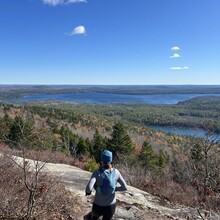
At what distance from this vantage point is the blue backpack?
475 cm

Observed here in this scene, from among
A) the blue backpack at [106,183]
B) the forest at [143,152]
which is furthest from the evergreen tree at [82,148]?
the blue backpack at [106,183]

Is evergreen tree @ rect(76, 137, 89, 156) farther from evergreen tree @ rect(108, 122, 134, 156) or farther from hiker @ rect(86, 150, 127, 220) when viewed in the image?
hiker @ rect(86, 150, 127, 220)

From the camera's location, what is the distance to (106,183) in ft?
15.7

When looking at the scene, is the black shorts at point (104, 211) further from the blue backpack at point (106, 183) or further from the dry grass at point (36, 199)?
the dry grass at point (36, 199)

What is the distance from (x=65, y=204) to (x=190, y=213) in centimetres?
354

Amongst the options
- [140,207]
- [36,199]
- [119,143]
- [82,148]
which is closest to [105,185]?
[36,199]

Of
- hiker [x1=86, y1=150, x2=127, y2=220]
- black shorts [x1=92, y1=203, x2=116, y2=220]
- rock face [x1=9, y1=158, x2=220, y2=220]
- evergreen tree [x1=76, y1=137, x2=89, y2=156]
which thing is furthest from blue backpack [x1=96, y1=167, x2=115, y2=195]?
evergreen tree [x1=76, y1=137, x2=89, y2=156]

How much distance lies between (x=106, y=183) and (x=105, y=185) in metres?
0.04

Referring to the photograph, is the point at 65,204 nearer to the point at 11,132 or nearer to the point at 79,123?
the point at 11,132

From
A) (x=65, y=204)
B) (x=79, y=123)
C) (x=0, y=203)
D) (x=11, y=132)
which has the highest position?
(x=0, y=203)

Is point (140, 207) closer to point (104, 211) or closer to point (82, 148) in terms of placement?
point (104, 211)

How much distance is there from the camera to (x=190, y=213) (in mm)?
7688

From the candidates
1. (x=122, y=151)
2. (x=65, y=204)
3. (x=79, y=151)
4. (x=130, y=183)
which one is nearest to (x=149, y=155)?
(x=122, y=151)

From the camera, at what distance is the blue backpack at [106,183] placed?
4746 mm
